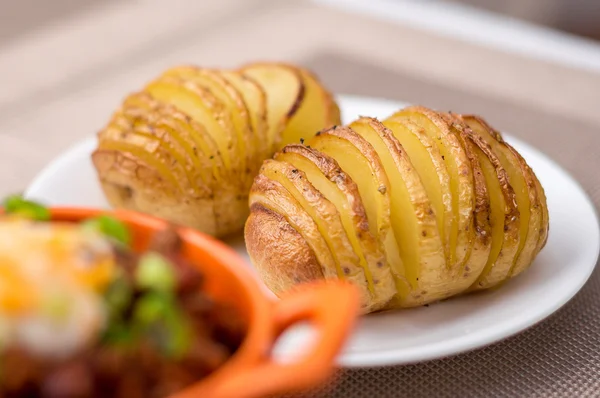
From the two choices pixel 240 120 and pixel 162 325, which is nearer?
pixel 162 325

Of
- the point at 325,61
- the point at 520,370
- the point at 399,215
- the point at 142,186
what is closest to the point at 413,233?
the point at 399,215

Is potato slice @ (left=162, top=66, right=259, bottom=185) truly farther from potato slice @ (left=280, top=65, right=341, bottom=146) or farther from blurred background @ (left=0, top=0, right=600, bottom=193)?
blurred background @ (left=0, top=0, right=600, bottom=193)

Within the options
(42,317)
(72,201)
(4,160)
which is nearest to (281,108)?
(72,201)

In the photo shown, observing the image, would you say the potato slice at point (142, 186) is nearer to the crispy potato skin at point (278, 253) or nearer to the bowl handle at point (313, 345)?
the crispy potato skin at point (278, 253)

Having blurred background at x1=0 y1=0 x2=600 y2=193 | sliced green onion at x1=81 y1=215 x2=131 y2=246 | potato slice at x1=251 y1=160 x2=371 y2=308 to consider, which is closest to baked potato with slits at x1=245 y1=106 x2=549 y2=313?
potato slice at x1=251 y1=160 x2=371 y2=308

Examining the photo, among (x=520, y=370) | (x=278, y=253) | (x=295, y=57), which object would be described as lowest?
(x=520, y=370)

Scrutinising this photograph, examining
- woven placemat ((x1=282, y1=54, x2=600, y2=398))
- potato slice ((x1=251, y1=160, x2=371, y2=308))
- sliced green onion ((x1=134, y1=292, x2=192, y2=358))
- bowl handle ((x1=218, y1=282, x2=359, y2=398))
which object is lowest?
woven placemat ((x1=282, y1=54, x2=600, y2=398))

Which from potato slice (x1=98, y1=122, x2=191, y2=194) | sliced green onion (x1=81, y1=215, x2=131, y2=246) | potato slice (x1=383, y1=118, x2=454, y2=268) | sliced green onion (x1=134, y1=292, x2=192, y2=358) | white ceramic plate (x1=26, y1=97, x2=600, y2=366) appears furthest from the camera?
potato slice (x1=98, y1=122, x2=191, y2=194)

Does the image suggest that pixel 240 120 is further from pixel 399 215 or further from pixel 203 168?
pixel 399 215
